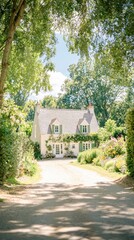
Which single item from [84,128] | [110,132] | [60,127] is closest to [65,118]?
[60,127]

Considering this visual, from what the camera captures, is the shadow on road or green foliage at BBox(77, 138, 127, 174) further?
green foliage at BBox(77, 138, 127, 174)

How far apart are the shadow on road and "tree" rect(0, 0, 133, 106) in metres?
5.27

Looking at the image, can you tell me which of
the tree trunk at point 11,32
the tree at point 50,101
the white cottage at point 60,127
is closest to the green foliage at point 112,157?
the tree trunk at point 11,32

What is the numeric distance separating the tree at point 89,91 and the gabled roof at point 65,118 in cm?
1679

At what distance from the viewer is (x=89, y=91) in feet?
251

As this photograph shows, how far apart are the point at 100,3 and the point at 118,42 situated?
6.50 feet

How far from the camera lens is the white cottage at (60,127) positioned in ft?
172

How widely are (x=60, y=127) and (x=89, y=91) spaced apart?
81.0 feet

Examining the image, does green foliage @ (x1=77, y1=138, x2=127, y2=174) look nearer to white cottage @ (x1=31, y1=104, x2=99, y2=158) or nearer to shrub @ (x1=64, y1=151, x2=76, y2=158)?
shrub @ (x1=64, y1=151, x2=76, y2=158)

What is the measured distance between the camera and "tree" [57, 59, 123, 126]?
74.6 meters

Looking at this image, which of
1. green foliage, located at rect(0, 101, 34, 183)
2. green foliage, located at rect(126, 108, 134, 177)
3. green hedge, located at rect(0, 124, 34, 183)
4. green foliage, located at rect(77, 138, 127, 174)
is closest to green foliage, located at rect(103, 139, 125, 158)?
green foliage, located at rect(77, 138, 127, 174)

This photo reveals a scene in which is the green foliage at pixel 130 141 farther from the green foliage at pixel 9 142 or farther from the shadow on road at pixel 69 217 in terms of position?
the green foliage at pixel 9 142

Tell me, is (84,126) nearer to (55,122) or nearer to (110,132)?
(110,132)

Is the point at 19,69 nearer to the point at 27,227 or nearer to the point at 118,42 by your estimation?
the point at 118,42
